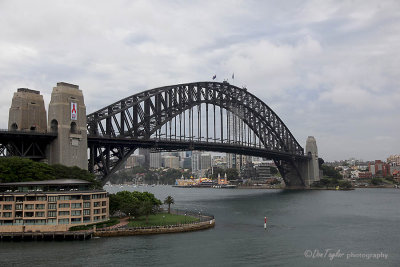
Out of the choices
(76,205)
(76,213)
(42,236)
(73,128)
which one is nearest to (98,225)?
(76,213)

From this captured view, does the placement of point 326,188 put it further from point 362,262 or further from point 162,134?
point 362,262

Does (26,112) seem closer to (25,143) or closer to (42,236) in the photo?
(25,143)

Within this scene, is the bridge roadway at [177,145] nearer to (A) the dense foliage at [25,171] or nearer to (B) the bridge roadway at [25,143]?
(B) the bridge roadway at [25,143]

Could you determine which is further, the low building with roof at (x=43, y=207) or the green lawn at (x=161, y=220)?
the green lawn at (x=161, y=220)

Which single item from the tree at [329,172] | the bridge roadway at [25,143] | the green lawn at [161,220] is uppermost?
the bridge roadway at [25,143]

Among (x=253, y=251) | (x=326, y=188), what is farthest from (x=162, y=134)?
(x=326, y=188)

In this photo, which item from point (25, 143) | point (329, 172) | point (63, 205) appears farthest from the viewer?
point (329, 172)

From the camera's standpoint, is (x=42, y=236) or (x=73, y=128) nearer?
(x=42, y=236)

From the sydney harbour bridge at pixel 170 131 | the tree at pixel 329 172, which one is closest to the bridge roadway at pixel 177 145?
the sydney harbour bridge at pixel 170 131
